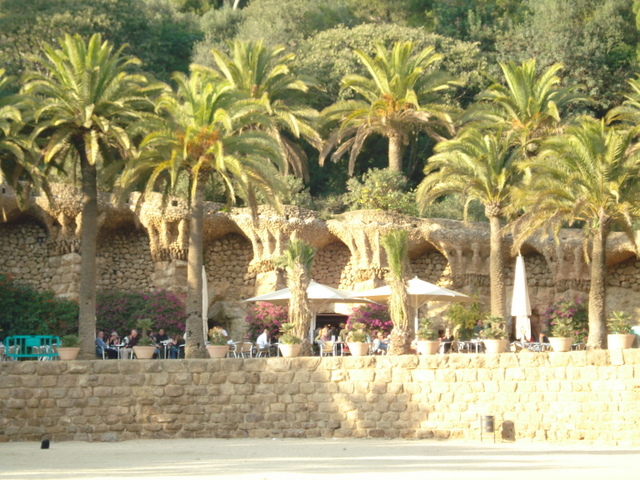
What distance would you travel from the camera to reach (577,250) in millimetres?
32844

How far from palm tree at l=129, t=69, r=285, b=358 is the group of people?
2.25 meters

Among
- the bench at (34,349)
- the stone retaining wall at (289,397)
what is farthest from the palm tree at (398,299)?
the bench at (34,349)

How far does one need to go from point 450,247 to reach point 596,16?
1737 centimetres

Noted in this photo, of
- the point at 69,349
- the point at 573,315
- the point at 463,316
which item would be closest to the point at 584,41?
the point at 573,315

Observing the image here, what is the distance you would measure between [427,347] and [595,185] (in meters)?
5.96

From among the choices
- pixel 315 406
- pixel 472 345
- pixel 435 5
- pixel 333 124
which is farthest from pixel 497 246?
pixel 435 5

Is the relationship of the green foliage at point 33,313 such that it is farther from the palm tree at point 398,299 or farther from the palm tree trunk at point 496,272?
the palm tree trunk at point 496,272

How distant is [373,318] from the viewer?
3162cm

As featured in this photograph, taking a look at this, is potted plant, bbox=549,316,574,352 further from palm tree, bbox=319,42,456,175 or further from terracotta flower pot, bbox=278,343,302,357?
palm tree, bbox=319,42,456,175

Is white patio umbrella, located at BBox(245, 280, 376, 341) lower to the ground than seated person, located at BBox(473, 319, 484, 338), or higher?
higher

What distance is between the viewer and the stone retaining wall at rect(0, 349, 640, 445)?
74.3 feet

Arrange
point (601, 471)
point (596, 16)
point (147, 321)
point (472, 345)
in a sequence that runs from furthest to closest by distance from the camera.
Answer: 1. point (596, 16)
2. point (472, 345)
3. point (147, 321)
4. point (601, 471)

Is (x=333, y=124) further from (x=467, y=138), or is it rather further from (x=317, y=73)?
(x=467, y=138)

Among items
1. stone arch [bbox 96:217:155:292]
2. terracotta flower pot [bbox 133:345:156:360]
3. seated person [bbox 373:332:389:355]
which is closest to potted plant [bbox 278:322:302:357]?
seated person [bbox 373:332:389:355]
